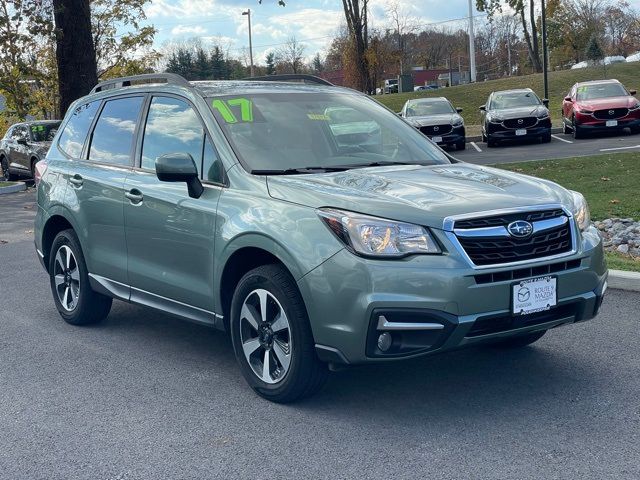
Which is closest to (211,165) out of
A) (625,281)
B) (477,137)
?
(625,281)

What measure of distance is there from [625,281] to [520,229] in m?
3.22

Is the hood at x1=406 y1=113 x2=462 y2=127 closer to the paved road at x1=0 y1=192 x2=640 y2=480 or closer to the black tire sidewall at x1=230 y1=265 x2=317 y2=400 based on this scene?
the paved road at x1=0 y1=192 x2=640 y2=480

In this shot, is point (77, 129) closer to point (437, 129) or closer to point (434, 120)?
point (437, 129)

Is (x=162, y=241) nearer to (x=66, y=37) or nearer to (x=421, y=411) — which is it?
(x=421, y=411)

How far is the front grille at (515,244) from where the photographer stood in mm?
4340

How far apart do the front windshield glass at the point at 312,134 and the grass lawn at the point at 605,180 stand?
285 centimetres

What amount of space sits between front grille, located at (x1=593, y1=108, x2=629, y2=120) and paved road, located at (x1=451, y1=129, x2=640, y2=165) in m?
0.59

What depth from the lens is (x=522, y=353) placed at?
5.72m

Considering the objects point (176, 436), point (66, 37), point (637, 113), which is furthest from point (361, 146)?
point (637, 113)

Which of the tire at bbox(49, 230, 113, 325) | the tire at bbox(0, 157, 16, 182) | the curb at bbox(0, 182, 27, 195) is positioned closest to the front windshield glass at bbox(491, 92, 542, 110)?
the curb at bbox(0, 182, 27, 195)

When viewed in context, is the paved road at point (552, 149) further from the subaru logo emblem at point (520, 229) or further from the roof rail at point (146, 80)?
the subaru logo emblem at point (520, 229)

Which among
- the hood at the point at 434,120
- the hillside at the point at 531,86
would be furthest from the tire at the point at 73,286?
the hillside at the point at 531,86

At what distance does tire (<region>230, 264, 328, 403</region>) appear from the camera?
4.60 metres

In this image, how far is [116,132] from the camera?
6512mm
